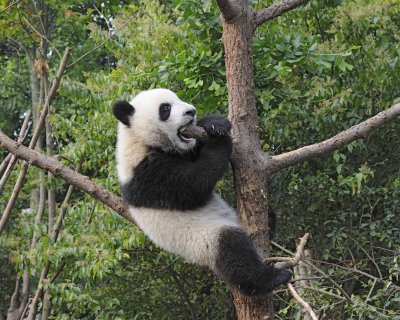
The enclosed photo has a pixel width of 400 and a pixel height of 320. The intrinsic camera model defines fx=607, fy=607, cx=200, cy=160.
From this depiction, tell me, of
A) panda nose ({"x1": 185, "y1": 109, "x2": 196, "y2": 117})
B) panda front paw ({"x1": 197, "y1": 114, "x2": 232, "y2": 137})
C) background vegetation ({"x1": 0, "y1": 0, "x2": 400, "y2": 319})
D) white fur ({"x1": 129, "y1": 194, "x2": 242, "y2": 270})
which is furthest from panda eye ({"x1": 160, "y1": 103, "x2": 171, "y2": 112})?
white fur ({"x1": 129, "y1": 194, "x2": 242, "y2": 270})

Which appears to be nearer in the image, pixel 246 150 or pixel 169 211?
pixel 246 150

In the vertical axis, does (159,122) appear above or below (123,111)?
below

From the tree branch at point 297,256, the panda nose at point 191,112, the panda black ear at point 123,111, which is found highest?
the panda black ear at point 123,111

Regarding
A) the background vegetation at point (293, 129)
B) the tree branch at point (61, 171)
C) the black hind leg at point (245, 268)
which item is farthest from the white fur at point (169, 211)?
the background vegetation at point (293, 129)

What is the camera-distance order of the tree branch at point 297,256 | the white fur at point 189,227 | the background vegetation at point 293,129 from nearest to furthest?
1. the tree branch at point 297,256
2. the white fur at point 189,227
3. the background vegetation at point 293,129

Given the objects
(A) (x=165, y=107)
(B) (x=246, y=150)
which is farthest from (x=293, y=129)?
(B) (x=246, y=150)

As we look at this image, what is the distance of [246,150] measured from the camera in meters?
3.52

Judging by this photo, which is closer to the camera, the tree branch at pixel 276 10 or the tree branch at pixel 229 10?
the tree branch at pixel 229 10

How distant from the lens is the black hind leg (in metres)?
3.38

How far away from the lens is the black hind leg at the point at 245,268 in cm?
338

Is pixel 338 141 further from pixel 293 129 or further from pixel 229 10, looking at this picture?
pixel 293 129

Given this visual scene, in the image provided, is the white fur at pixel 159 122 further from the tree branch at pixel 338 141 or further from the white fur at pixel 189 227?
the tree branch at pixel 338 141

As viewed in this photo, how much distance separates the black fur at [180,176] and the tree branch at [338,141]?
11.3 inches

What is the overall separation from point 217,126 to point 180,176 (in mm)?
410
